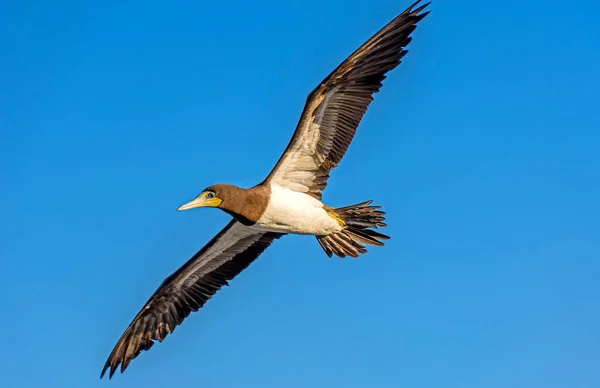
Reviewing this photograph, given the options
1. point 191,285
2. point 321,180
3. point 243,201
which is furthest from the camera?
point 191,285

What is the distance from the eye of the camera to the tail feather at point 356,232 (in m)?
14.2

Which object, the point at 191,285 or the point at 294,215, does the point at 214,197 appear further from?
the point at 191,285

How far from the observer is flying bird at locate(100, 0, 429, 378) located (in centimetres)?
1332

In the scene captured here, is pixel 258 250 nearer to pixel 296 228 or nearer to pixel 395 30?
pixel 296 228

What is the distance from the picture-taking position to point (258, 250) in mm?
15180

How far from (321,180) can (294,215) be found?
82 centimetres

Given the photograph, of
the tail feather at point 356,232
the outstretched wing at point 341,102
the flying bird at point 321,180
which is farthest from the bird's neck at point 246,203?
the tail feather at point 356,232

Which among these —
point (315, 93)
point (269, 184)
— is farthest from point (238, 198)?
point (315, 93)

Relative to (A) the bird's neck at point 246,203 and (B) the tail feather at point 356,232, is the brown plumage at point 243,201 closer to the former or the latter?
(A) the bird's neck at point 246,203

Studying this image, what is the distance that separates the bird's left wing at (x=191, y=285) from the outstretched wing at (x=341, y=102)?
1.68m

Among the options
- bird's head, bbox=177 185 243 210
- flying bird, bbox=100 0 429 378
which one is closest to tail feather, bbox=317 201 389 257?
flying bird, bbox=100 0 429 378

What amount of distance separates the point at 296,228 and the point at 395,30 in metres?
3.45

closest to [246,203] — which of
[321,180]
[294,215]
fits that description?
[294,215]

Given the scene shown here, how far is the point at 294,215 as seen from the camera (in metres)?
13.5
